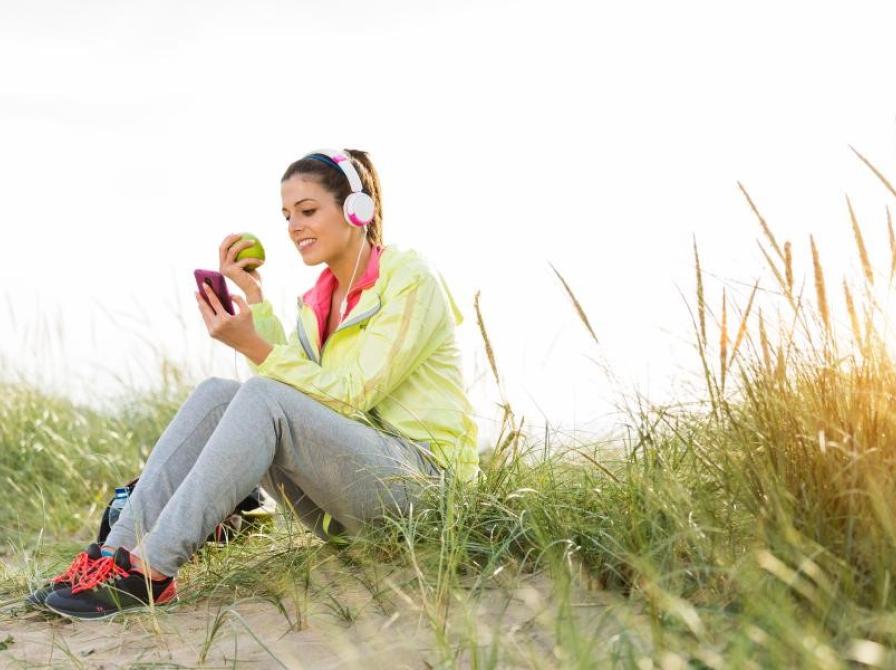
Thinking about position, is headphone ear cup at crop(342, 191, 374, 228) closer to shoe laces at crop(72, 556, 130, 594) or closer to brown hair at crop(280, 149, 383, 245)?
brown hair at crop(280, 149, 383, 245)

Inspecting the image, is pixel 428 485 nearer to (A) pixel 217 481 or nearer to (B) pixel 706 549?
(A) pixel 217 481

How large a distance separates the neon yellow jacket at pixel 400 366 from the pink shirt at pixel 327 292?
0.04 m

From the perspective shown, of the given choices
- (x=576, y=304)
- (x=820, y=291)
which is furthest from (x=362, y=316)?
(x=820, y=291)

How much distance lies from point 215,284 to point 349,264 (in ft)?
1.58

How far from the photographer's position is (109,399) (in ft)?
24.1

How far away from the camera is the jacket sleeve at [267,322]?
13.8 feet

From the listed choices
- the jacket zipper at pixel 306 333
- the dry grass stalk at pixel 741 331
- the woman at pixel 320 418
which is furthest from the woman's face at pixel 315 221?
the dry grass stalk at pixel 741 331

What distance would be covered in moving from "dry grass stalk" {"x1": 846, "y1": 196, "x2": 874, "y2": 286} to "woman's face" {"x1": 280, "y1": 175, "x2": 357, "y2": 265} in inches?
70.3

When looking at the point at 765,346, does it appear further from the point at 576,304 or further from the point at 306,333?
the point at 306,333

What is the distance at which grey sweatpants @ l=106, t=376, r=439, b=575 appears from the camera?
321 centimetres

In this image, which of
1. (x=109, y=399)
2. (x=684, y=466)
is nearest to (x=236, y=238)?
(x=684, y=466)

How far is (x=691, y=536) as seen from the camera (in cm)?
258

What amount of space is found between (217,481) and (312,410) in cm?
35

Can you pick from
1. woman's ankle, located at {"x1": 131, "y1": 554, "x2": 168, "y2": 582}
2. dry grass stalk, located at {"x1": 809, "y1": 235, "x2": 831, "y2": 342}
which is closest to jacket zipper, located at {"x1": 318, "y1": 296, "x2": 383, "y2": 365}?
woman's ankle, located at {"x1": 131, "y1": 554, "x2": 168, "y2": 582}
